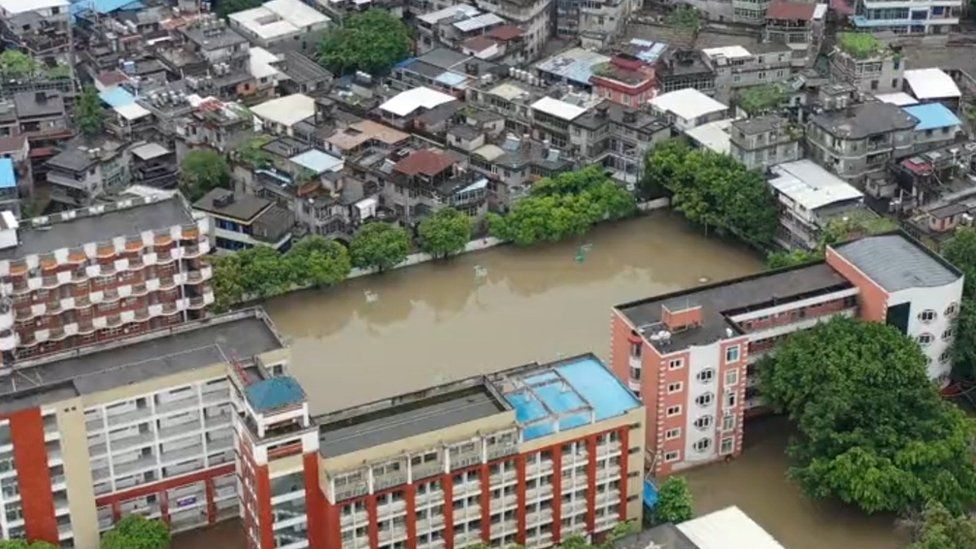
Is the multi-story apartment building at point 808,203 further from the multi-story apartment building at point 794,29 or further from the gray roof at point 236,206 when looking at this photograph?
the gray roof at point 236,206

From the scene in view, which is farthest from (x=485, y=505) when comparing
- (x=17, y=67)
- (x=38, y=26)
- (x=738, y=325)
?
(x=38, y=26)

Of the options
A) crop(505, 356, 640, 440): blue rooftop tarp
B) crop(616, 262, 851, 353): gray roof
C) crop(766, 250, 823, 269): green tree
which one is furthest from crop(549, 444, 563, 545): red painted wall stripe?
crop(766, 250, 823, 269): green tree

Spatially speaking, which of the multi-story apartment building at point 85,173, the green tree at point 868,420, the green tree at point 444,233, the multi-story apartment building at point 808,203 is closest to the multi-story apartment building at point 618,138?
the multi-story apartment building at point 808,203

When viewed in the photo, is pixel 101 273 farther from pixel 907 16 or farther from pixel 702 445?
pixel 907 16

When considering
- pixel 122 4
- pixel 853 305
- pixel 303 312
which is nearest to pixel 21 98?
pixel 122 4

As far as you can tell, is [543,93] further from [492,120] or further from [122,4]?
[122,4]

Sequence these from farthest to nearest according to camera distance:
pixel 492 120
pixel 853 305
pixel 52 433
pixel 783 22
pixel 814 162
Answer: pixel 783 22 → pixel 492 120 → pixel 814 162 → pixel 853 305 → pixel 52 433
